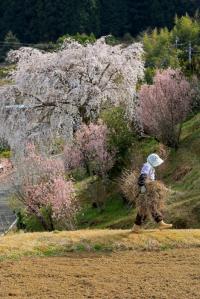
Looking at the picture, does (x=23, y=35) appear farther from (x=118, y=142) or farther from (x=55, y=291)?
(x=55, y=291)

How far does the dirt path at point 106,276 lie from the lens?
8.69 m

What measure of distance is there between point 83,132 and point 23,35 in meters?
75.3

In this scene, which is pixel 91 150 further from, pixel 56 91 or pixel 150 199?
pixel 150 199

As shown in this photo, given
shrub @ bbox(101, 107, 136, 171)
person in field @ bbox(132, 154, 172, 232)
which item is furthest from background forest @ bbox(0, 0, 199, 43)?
person in field @ bbox(132, 154, 172, 232)

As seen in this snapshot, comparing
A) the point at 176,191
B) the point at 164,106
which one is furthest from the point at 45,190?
the point at 164,106

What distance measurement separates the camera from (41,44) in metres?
86.6

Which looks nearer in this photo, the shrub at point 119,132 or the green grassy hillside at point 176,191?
the green grassy hillside at point 176,191

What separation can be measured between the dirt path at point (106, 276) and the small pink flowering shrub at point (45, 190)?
369 inches

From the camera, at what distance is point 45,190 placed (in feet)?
69.0

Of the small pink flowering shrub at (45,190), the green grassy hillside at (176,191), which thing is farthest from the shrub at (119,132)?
the small pink flowering shrub at (45,190)

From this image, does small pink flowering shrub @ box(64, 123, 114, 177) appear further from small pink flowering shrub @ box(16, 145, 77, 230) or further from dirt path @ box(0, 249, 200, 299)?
dirt path @ box(0, 249, 200, 299)

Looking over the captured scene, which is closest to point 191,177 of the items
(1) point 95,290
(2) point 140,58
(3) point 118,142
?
(3) point 118,142

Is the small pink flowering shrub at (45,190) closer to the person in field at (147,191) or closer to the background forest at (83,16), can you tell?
the person in field at (147,191)

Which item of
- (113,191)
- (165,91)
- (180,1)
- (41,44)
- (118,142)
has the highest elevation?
(180,1)
